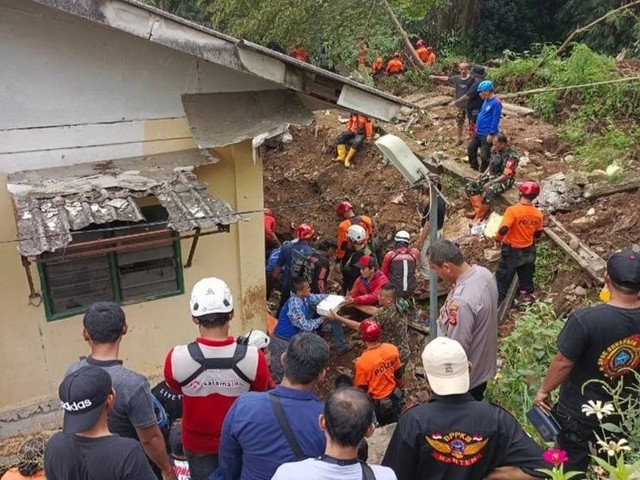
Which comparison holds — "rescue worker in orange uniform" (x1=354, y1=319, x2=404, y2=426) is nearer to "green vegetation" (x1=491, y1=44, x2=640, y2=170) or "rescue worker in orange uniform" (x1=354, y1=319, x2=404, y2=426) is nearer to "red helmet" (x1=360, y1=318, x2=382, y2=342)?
"red helmet" (x1=360, y1=318, x2=382, y2=342)

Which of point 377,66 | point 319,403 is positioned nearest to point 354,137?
point 377,66

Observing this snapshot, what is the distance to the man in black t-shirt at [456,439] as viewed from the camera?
119 inches

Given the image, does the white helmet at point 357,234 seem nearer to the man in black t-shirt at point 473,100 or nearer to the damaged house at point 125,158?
the damaged house at point 125,158

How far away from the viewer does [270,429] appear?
10.1 ft

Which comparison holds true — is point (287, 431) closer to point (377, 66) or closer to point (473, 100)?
point (473, 100)

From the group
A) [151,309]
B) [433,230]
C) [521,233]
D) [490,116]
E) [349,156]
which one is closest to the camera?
[433,230]

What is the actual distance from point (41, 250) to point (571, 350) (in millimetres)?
4067

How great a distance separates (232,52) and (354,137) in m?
8.45

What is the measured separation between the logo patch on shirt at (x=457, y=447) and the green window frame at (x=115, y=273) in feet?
12.3

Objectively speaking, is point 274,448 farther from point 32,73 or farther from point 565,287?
point 565,287

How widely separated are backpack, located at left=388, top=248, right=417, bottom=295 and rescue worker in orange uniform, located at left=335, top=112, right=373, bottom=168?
6633mm

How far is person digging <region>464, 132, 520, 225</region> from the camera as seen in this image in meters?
9.94

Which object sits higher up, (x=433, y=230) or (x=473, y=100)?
(x=473, y=100)

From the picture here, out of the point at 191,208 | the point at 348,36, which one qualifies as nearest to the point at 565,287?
the point at 191,208
